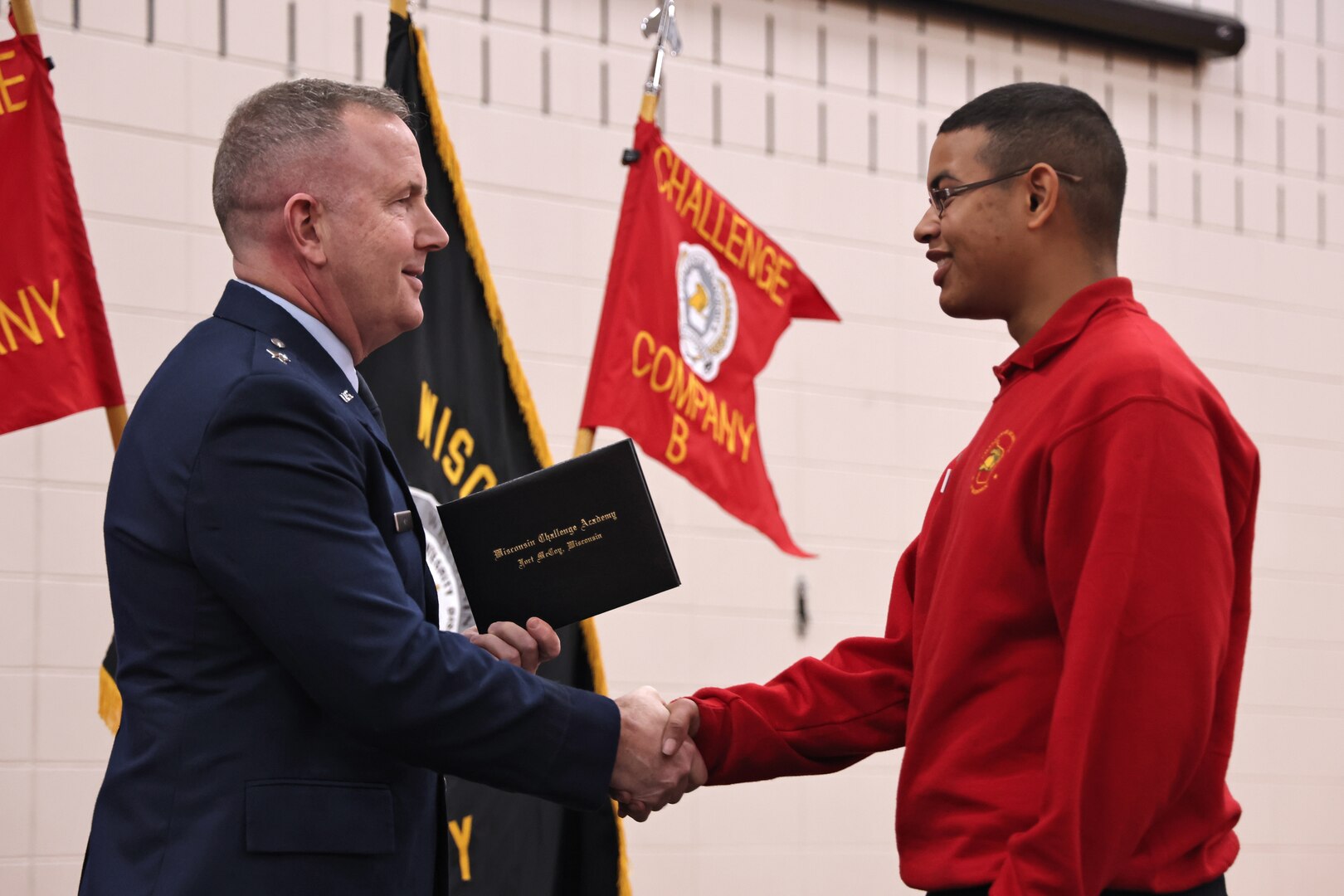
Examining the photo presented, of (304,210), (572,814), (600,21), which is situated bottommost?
(572,814)

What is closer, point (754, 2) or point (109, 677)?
point (109, 677)

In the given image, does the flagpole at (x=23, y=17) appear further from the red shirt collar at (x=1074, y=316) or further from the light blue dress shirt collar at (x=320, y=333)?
the red shirt collar at (x=1074, y=316)

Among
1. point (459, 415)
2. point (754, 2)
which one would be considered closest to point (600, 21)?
point (754, 2)

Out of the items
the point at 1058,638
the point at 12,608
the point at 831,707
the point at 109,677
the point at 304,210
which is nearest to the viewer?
the point at 1058,638

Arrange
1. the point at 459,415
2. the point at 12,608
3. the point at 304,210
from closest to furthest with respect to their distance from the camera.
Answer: the point at 304,210 → the point at 459,415 → the point at 12,608

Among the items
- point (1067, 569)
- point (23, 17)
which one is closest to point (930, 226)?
point (1067, 569)

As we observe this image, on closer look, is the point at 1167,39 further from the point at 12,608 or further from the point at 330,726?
the point at 330,726

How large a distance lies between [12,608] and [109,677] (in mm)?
687

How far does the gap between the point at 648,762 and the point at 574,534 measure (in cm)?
32

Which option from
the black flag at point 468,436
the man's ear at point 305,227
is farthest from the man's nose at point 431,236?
the black flag at point 468,436

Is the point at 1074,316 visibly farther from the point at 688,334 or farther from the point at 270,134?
the point at 688,334

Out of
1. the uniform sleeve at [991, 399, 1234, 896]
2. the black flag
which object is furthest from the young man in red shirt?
the black flag

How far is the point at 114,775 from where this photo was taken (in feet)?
5.44

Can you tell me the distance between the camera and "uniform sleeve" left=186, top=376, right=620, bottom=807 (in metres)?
1.63
